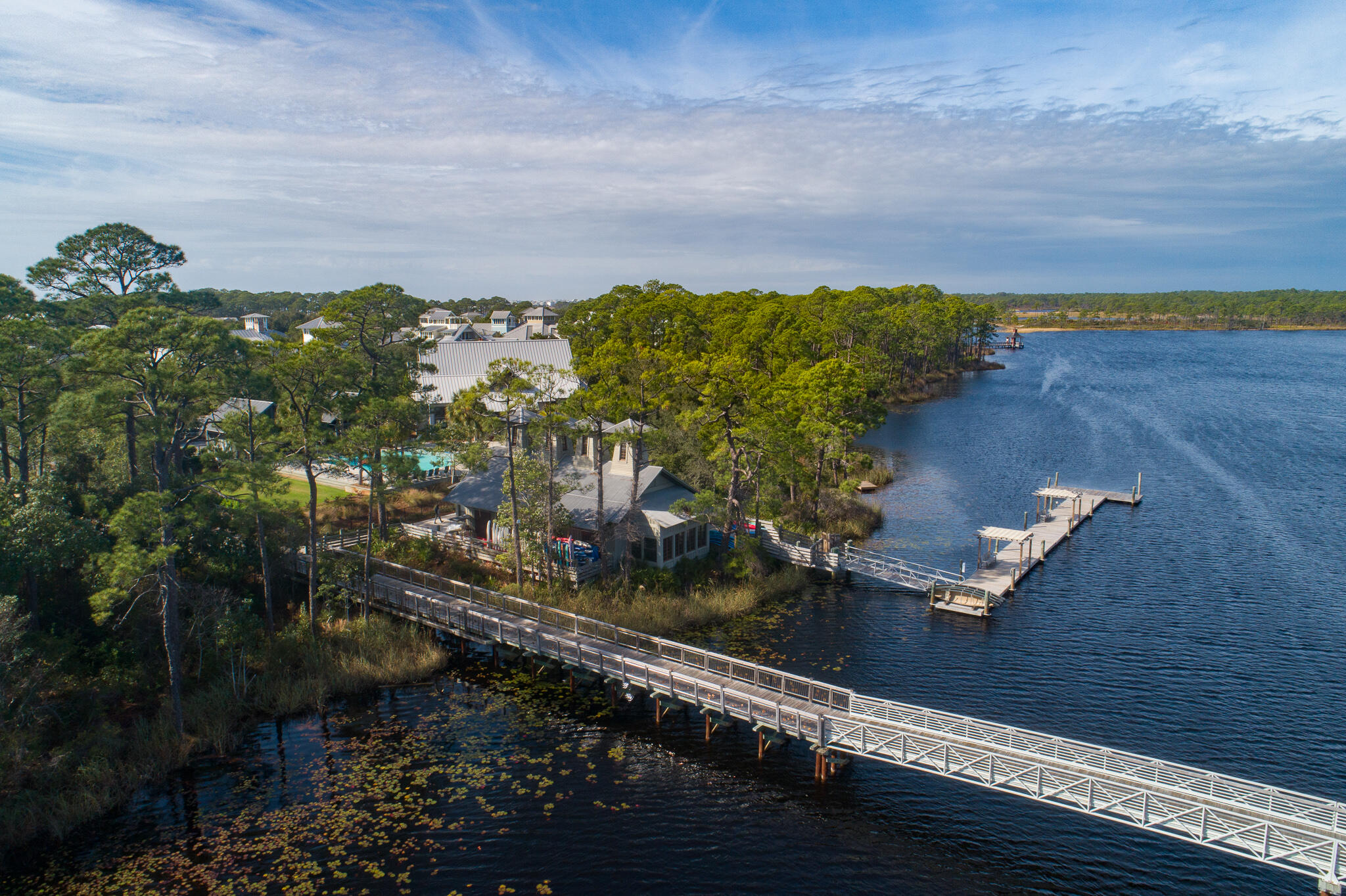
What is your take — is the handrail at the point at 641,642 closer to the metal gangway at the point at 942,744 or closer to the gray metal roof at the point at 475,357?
the metal gangway at the point at 942,744

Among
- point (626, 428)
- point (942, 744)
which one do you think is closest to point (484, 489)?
point (626, 428)

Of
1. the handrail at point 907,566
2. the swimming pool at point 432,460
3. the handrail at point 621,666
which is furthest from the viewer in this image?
the swimming pool at point 432,460

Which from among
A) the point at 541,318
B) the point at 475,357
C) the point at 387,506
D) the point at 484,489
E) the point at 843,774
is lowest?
the point at 843,774

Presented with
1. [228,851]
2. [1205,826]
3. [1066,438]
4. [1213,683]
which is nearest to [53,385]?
[228,851]

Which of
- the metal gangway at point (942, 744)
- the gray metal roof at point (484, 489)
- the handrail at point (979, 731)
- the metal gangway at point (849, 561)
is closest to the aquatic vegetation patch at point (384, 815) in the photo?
the metal gangway at point (942, 744)

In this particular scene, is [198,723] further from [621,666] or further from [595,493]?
[595,493]

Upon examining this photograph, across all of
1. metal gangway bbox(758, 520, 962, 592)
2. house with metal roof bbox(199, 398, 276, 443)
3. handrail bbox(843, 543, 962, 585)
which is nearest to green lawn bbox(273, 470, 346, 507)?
house with metal roof bbox(199, 398, 276, 443)
